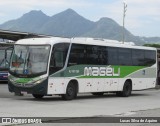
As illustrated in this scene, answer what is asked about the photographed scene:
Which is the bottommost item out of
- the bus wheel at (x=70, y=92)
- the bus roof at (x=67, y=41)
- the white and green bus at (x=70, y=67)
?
the bus wheel at (x=70, y=92)

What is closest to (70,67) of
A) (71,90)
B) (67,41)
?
(71,90)

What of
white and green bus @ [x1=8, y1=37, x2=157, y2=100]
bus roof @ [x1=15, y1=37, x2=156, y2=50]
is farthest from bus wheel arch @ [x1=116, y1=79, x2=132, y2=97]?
bus roof @ [x1=15, y1=37, x2=156, y2=50]

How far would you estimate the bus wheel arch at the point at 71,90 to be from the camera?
2247 centimetres

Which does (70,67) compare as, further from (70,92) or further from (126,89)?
(126,89)

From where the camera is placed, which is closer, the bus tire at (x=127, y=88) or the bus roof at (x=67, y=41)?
the bus roof at (x=67, y=41)

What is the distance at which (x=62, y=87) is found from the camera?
72.5ft

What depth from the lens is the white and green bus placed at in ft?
70.2

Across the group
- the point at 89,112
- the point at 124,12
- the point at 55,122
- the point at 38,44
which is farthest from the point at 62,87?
the point at 124,12

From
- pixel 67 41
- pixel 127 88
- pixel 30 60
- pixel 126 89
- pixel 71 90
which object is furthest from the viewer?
pixel 127 88

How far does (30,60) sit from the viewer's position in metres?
21.7

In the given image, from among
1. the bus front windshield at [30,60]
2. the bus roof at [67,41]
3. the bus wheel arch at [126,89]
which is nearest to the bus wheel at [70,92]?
the bus front windshield at [30,60]

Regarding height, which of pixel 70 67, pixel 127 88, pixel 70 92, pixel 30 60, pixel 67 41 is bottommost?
pixel 70 92

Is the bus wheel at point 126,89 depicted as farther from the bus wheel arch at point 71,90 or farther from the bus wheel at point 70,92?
the bus wheel at point 70,92

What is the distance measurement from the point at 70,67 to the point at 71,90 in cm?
108
